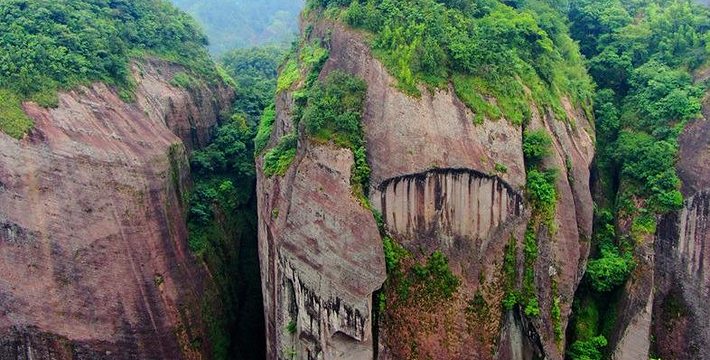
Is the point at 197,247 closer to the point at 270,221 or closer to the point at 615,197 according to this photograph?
the point at 270,221

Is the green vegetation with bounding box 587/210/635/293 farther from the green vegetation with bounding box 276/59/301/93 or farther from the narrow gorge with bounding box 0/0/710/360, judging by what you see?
the green vegetation with bounding box 276/59/301/93

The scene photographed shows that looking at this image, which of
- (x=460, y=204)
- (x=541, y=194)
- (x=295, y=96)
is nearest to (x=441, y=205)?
(x=460, y=204)

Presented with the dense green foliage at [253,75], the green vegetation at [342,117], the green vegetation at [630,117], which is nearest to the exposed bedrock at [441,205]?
the green vegetation at [342,117]

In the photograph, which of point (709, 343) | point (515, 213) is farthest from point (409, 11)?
point (709, 343)

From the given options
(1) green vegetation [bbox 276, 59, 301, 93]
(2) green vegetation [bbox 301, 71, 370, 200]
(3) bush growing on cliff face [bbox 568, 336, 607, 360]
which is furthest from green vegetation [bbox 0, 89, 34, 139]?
(3) bush growing on cliff face [bbox 568, 336, 607, 360]

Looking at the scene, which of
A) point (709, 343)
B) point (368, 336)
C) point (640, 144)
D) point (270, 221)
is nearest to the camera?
point (368, 336)

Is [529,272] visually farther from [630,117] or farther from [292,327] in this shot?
[630,117]
